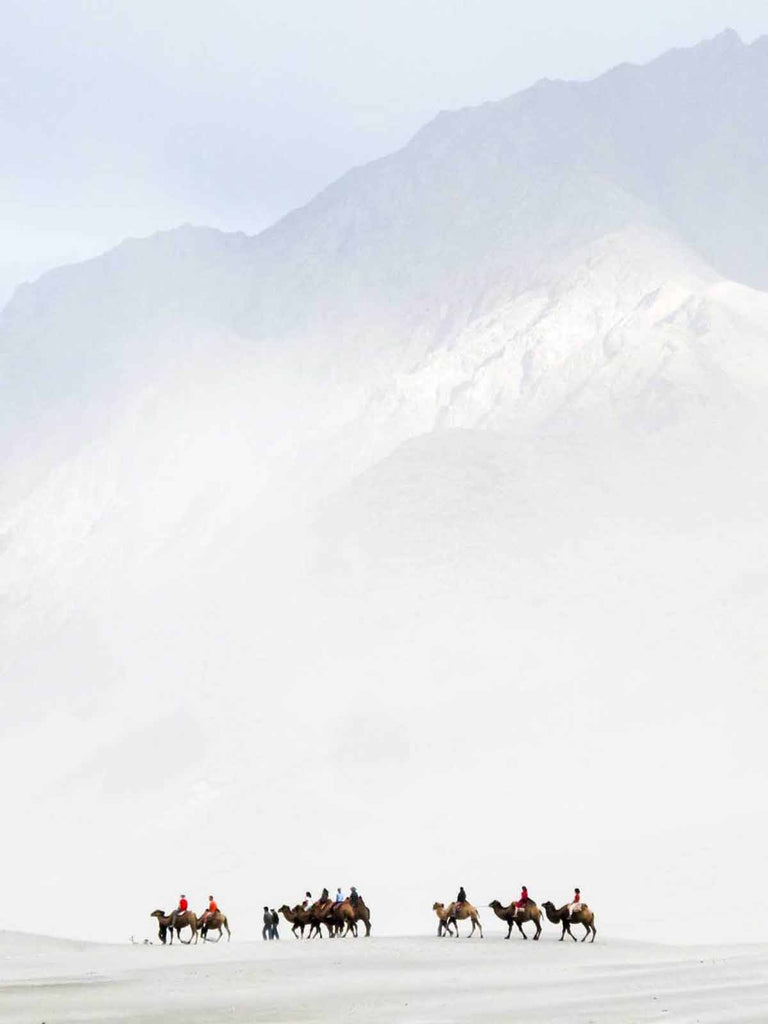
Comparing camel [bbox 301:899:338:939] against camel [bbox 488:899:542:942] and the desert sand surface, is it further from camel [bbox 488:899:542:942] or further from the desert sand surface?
camel [bbox 488:899:542:942]

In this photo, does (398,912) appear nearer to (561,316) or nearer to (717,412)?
(717,412)

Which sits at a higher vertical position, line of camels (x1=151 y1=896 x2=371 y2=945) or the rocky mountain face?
the rocky mountain face

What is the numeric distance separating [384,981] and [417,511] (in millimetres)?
110467

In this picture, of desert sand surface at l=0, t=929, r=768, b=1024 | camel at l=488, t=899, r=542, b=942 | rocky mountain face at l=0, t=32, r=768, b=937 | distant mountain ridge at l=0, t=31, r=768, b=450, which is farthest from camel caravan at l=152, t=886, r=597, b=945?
distant mountain ridge at l=0, t=31, r=768, b=450

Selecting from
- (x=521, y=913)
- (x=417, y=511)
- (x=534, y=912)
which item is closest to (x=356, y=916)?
(x=521, y=913)

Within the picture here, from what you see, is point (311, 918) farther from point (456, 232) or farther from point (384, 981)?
point (456, 232)

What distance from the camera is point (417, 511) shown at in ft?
456

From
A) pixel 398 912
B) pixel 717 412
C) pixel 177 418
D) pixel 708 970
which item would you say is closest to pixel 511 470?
pixel 717 412

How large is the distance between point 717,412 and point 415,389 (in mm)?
30635

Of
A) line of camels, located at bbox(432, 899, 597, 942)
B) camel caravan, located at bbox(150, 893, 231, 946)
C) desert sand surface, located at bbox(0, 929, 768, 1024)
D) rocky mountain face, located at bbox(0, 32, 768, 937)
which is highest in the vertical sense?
rocky mountain face, located at bbox(0, 32, 768, 937)

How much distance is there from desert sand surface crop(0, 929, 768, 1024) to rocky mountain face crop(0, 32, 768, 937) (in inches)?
1682

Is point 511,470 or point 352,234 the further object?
point 352,234

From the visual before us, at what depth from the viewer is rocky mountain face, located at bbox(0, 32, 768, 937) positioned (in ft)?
367

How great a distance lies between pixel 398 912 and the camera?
85.2 m
